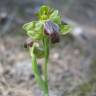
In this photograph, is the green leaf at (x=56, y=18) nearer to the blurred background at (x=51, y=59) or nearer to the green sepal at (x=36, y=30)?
the green sepal at (x=36, y=30)

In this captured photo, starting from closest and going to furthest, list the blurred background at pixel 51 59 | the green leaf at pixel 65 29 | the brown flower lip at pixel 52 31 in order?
the brown flower lip at pixel 52 31 → the green leaf at pixel 65 29 → the blurred background at pixel 51 59

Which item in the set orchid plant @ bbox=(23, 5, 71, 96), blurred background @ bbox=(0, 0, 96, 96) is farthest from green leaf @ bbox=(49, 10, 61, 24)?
blurred background @ bbox=(0, 0, 96, 96)

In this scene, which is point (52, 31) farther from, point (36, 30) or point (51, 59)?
point (51, 59)

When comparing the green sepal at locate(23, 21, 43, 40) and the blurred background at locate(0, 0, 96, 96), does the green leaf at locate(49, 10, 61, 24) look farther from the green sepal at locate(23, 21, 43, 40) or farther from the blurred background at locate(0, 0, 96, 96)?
the blurred background at locate(0, 0, 96, 96)

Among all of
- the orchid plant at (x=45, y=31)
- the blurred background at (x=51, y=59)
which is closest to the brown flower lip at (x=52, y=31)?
the orchid plant at (x=45, y=31)

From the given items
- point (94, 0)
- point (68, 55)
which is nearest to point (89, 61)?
point (68, 55)

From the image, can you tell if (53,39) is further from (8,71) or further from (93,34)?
(93,34)
